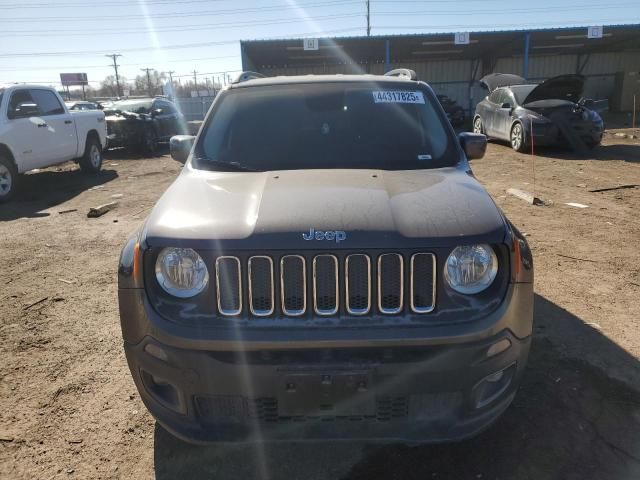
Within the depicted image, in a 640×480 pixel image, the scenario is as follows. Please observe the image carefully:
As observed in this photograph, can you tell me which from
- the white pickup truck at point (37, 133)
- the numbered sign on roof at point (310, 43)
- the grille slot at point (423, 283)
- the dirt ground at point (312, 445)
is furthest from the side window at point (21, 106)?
the numbered sign on roof at point (310, 43)

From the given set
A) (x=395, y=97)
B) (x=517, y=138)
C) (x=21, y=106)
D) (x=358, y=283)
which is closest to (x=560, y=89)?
(x=517, y=138)

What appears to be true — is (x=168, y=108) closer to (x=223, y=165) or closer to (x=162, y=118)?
(x=162, y=118)

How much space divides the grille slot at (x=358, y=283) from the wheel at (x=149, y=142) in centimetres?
1461

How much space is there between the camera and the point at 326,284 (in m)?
2.20

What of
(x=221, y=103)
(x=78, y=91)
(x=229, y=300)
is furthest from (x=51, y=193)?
(x=78, y=91)

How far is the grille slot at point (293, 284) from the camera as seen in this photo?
2.17m

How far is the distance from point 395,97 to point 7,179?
800 cm

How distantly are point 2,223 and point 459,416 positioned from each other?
305 inches

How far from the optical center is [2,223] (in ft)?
25.4

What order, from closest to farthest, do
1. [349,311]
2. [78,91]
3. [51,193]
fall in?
[349,311], [51,193], [78,91]

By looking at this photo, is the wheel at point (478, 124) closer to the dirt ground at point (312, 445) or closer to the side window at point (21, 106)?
the dirt ground at point (312, 445)

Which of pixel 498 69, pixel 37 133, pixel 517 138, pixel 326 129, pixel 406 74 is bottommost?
pixel 517 138

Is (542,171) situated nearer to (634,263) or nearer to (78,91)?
(634,263)

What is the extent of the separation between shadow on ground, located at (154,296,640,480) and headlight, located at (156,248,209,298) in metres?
0.91
